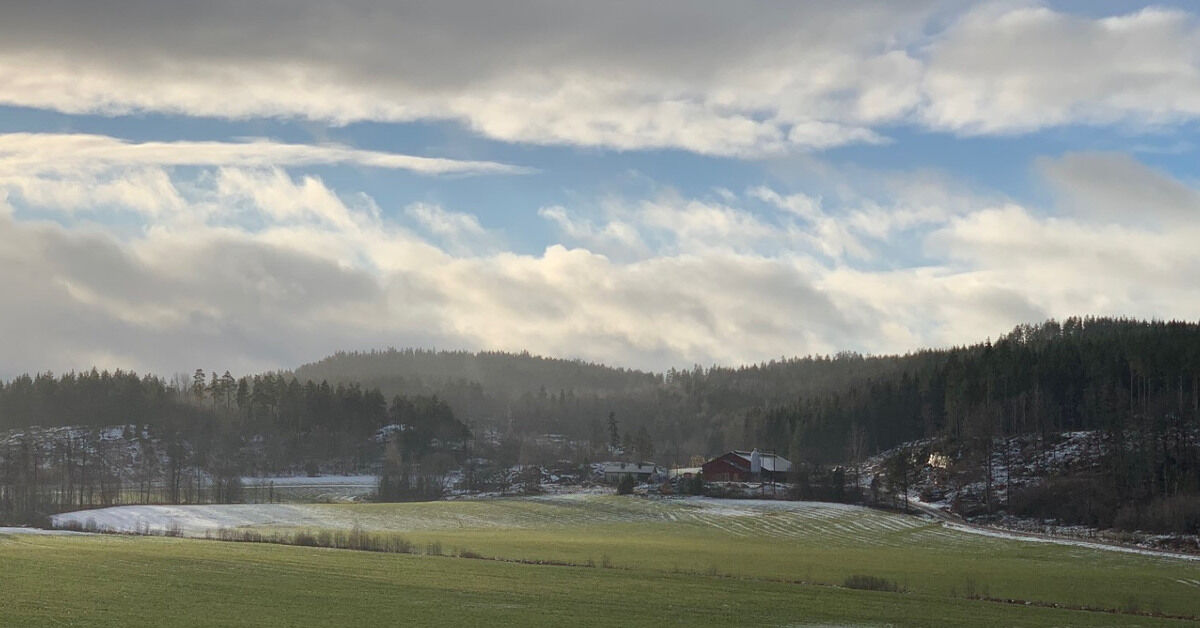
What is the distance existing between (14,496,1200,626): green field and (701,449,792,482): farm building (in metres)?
78.3

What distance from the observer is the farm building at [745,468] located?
179212 mm

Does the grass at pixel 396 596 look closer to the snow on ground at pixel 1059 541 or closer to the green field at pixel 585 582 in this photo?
the green field at pixel 585 582

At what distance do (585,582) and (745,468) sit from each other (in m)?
132

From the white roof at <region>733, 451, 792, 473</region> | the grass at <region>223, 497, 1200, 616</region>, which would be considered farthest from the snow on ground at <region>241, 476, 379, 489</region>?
the white roof at <region>733, 451, 792, 473</region>

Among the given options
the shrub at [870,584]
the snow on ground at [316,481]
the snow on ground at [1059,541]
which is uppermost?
the shrub at [870,584]

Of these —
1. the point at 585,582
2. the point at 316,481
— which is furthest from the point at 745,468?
the point at 585,582

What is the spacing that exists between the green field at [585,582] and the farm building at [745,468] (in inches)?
3084

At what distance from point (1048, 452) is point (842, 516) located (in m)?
45.3

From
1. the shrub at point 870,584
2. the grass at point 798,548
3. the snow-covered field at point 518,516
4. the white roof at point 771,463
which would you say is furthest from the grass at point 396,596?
the white roof at point 771,463

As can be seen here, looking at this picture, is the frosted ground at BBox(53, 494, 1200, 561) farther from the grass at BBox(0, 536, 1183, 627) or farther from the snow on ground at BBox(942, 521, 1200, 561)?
the grass at BBox(0, 536, 1183, 627)

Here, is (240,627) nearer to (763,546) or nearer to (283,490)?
(763,546)

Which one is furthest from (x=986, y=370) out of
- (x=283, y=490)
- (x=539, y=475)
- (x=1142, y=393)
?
(x=283, y=490)

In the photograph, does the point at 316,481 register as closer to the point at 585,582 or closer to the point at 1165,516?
the point at 1165,516

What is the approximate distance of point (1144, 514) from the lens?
11781 centimetres
